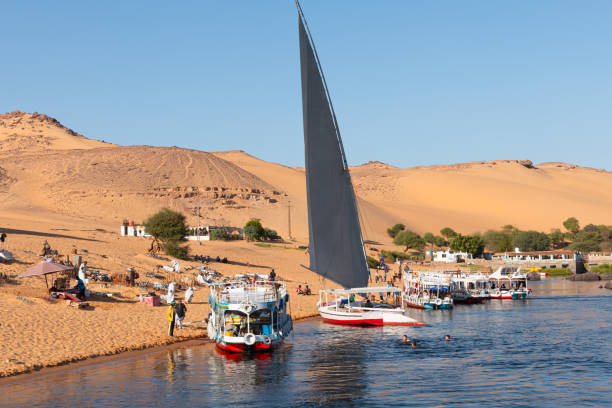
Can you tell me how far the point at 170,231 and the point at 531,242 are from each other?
69.4 meters

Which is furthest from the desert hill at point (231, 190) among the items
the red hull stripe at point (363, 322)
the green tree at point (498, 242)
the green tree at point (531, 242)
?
the red hull stripe at point (363, 322)

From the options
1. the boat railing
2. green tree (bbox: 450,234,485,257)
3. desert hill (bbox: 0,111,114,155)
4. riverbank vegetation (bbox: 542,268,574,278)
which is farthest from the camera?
desert hill (bbox: 0,111,114,155)

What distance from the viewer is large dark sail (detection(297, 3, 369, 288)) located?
1182 inches

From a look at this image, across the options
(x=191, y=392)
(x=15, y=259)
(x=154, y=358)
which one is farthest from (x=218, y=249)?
(x=191, y=392)

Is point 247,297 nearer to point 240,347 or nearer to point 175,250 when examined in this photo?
point 240,347

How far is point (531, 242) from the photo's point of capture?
10894 centimetres

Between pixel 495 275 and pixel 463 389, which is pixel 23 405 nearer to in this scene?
pixel 463 389

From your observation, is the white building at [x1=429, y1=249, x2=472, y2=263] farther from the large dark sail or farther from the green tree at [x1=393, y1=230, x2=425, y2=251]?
the large dark sail

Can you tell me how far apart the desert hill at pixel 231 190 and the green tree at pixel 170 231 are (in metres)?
25.6

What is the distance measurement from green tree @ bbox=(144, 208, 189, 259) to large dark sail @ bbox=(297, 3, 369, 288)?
2448 cm

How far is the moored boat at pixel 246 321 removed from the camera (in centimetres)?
2503

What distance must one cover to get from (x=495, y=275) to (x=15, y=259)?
3759 cm

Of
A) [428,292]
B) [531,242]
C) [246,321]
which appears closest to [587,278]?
[531,242]

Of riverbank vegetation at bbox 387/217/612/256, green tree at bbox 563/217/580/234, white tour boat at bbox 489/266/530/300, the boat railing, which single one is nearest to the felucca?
the boat railing
